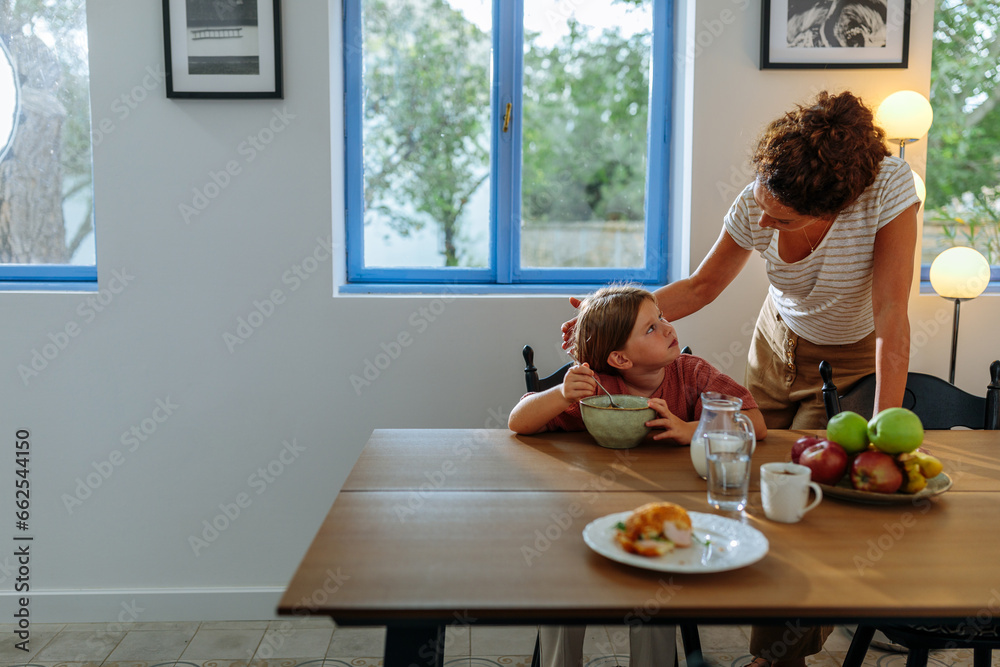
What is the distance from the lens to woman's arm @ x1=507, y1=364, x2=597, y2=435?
145 cm

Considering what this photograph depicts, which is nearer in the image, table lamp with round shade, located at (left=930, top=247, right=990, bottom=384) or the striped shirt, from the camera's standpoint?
the striped shirt

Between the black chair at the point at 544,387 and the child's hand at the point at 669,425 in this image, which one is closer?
the child's hand at the point at 669,425

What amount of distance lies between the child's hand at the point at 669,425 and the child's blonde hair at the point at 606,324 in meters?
0.19

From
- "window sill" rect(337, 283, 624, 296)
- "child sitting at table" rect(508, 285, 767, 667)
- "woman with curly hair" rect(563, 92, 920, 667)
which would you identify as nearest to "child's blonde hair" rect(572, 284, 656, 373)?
"child sitting at table" rect(508, 285, 767, 667)

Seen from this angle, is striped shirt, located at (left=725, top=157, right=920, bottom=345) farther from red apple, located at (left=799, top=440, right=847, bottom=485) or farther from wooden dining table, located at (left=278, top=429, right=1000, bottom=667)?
red apple, located at (left=799, top=440, right=847, bottom=485)

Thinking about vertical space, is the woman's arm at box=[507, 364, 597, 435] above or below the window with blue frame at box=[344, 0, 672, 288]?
below

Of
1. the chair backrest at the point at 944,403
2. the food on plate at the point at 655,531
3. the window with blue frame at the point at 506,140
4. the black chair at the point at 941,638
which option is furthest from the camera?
the window with blue frame at the point at 506,140

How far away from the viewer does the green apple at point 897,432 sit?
3.68ft

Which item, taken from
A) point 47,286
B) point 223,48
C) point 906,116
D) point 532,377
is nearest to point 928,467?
point 532,377

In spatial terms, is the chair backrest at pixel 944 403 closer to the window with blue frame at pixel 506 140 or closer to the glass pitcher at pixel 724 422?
the glass pitcher at pixel 724 422

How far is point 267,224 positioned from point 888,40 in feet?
6.28

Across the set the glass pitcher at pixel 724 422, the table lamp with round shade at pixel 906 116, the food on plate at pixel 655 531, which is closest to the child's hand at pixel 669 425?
the glass pitcher at pixel 724 422

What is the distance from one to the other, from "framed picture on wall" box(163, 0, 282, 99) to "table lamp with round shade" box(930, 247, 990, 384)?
6.46ft

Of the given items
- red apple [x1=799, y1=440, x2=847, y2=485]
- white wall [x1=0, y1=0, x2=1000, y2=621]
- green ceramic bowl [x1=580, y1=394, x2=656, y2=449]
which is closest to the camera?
red apple [x1=799, y1=440, x2=847, y2=485]
